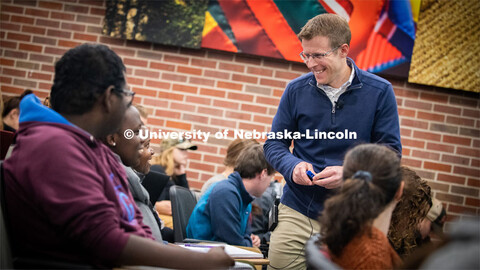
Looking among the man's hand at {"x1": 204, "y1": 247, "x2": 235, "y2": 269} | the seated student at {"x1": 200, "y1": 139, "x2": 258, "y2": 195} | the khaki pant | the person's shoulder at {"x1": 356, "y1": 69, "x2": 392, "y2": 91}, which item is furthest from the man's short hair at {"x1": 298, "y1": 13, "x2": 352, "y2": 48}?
the seated student at {"x1": 200, "y1": 139, "x2": 258, "y2": 195}

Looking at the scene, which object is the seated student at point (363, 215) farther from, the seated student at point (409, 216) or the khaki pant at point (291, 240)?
the khaki pant at point (291, 240)

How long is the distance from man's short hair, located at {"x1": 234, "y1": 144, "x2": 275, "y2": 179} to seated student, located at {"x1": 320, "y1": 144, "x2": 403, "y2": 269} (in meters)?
1.67

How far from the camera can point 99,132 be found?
1.51m

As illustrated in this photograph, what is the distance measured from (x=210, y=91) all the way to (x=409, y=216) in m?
2.56

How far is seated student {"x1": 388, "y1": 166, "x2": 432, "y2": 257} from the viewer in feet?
7.28

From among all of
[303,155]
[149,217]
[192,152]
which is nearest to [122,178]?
[149,217]

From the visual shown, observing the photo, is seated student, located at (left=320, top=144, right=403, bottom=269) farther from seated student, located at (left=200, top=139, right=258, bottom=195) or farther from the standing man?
seated student, located at (left=200, top=139, right=258, bottom=195)

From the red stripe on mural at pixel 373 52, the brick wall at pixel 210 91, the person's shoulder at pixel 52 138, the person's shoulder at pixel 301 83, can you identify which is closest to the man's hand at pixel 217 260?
the person's shoulder at pixel 52 138

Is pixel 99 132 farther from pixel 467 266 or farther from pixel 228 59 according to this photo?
pixel 228 59

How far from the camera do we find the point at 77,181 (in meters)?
1.29

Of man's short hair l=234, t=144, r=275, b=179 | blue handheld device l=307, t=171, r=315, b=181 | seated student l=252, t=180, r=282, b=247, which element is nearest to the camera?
blue handheld device l=307, t=171, r=315, b=181

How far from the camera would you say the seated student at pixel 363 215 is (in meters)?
1.41

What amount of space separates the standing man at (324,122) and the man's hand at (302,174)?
0.04m

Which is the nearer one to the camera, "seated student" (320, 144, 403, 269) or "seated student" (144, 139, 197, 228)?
"seated student" (320, 144, 403, 269)
